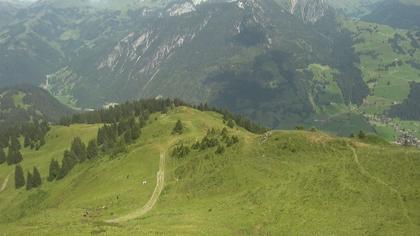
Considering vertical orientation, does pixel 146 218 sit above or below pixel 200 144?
below

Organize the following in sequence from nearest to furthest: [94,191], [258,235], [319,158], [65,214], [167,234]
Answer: [167,234] → [258,235] → [65,214] → [319,158] → [94,191]

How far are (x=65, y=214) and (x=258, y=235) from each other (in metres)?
48.1

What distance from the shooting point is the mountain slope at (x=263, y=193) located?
9369cm

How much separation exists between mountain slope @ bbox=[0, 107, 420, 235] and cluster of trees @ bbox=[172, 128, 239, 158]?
2420mm

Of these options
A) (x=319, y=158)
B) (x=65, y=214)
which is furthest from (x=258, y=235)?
(x=65, y=214)

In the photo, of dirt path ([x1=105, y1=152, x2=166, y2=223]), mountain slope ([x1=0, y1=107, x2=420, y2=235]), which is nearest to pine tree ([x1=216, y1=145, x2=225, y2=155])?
mountain slope ([x1=0, y1=107, x2=420, y2=235])

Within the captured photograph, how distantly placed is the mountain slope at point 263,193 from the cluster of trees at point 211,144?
95.3 inches

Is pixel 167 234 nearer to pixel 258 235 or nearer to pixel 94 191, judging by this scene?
pixel 258 235

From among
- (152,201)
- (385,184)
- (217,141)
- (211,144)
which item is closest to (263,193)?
(385,184)

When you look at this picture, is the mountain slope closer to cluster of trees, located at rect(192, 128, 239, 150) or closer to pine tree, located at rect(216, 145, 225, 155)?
pine tree, located at rect(216, 145, 225, 155)

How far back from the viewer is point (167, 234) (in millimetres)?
87125

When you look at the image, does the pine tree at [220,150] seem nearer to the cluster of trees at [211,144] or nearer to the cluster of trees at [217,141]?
the cluster of trees at [211,144]

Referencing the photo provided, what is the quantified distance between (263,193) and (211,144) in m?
44.3

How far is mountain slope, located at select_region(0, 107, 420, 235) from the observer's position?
93688 millimetres
